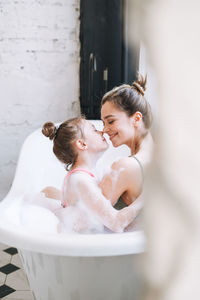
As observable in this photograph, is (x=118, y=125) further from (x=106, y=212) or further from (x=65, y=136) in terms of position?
(x=106, y=212)

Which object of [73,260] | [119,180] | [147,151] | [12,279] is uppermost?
[147,151]

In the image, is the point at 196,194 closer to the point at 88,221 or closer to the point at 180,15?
the point at 180,15

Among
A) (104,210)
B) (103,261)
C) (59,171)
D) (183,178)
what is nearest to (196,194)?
(183,178)

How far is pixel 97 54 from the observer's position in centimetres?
251

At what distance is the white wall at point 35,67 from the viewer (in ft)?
8.25

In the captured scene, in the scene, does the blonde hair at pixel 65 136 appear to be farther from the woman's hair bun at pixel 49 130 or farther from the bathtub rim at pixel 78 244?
the bathtub rim at pixel 78 244

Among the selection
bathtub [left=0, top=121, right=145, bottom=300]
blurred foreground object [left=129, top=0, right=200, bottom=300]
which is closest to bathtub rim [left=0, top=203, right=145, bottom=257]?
bathtub [left=0, top=121, right=145, bottom=300]

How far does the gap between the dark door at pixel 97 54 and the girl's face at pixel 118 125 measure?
956mm

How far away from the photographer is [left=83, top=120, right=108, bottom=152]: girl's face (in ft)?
4.64

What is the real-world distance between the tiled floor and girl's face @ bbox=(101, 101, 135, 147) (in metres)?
0.86

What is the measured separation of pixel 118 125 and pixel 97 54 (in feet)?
4.32

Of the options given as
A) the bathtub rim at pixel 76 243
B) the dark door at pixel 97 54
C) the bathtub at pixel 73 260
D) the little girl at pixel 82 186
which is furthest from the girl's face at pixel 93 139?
the dark door at pixel 97 54

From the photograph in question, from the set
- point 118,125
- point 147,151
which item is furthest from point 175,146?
point 118,125

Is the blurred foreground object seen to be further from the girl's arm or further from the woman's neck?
the girl's arm
